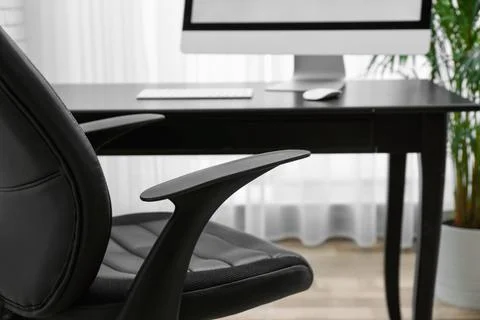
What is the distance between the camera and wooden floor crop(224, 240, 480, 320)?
2.55 m

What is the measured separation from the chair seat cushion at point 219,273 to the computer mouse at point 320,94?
1.35 ft

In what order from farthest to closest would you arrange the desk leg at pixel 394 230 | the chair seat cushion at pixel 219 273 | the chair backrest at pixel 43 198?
the desk leg at pixel 394 230 < the chair seat cushion at pixel 219 273 < the chair backrest at pixel 43 198

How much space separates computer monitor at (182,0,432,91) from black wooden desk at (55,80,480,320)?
0.28 metres

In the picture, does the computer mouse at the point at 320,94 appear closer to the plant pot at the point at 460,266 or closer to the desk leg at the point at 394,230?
the desk leg at the point at 394,230

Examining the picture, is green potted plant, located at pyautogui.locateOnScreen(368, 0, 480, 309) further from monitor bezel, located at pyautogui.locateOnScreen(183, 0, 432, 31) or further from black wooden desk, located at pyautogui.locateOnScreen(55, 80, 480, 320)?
black wooden desk, located at pyautogui.locateOnScreen(55, 80, 480, 320)

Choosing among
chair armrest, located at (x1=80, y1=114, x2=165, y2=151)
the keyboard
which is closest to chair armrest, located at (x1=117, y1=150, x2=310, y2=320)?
chair armrest, located at (x1=80, y1=114, x2=165, y2=151)

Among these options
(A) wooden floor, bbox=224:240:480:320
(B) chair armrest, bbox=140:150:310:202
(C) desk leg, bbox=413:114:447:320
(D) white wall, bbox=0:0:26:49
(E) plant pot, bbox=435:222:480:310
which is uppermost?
(D) white wall, bbox=0:0:26:49

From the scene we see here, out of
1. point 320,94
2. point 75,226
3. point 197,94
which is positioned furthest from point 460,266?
point 75,226

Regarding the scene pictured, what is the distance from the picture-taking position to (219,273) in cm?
147

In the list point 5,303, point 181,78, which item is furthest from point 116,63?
point 5,303

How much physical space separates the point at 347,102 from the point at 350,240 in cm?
137

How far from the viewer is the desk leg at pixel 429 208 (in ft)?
6.21

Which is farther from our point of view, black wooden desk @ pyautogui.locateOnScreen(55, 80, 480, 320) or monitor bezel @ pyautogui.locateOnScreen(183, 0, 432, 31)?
monitor bezel @ pyautogui.locateOnScreen(183, 0, 432, 31)

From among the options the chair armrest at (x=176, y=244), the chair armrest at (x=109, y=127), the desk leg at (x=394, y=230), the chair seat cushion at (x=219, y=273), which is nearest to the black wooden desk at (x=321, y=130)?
the chair armrest at (x=109, y=127)
